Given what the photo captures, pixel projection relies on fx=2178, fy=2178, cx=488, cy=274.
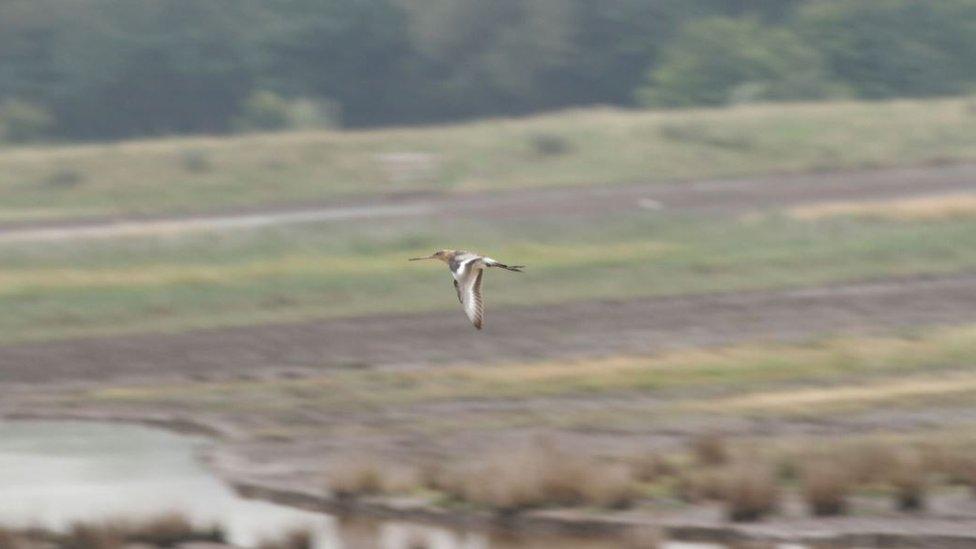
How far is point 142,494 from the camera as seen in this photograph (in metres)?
27.5

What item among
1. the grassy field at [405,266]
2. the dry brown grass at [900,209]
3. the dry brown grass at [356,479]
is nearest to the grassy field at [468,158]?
the dry brown grass at [900,209]

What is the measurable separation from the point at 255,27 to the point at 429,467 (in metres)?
71.2

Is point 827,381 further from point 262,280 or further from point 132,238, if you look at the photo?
point 132,238

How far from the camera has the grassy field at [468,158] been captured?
60.9m

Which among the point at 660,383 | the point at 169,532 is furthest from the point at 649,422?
the point at 169,532

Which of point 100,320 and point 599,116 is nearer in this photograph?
point 100,320

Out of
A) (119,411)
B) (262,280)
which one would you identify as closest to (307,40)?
(262,280)

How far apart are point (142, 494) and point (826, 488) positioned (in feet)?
28.6

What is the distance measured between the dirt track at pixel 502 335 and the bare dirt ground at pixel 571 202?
485 inches

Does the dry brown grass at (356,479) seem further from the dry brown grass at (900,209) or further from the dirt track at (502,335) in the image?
the dry brown grass at (900,209)

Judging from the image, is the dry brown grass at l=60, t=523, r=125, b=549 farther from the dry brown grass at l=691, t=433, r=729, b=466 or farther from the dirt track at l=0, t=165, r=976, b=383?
the dirt track at l=0, t=165, r=976, b=383

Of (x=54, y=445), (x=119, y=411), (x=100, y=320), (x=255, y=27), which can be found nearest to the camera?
(x=54, y=445)

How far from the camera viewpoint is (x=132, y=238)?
50.2 m

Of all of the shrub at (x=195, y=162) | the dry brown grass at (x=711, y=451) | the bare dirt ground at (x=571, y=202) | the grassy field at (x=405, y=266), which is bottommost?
the dry brown grass at (x=711, y=451)
